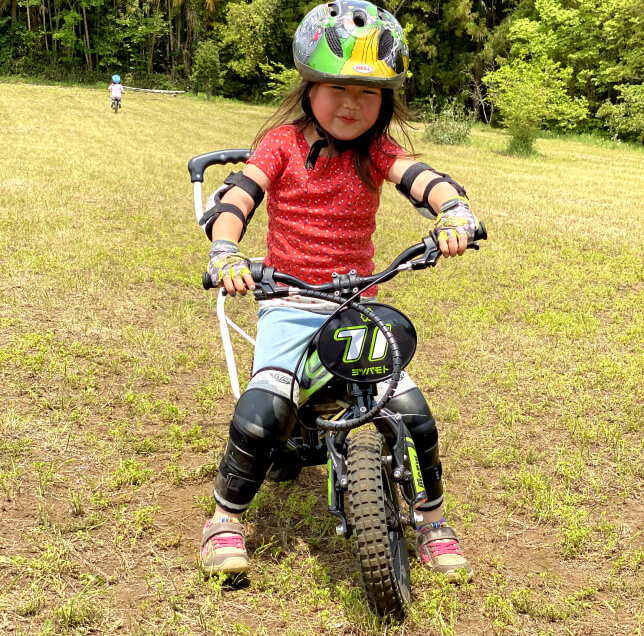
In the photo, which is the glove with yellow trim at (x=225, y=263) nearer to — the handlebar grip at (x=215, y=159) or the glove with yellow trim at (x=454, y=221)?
the glove with yellow trim at (x=454, y=221)

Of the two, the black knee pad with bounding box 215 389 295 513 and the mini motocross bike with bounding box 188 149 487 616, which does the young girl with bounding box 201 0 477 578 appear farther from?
the mini motocross bike with bounding box 188 149 487 616

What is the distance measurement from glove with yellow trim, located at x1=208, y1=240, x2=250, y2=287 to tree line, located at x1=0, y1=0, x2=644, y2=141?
23.6 meters

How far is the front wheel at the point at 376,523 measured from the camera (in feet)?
8.23

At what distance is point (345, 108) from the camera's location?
2984 millimetres

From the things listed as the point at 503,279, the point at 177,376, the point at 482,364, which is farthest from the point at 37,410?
the point at 503,279

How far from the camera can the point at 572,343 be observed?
20.3 ft

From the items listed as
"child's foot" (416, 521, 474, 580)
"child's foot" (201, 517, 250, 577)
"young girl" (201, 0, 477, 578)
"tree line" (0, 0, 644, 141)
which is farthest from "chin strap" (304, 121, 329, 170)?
"tree line" (0, 0, 644, 141)

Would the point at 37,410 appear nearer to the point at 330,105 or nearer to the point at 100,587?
the point at 100,587

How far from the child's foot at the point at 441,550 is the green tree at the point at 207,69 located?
3886 cm

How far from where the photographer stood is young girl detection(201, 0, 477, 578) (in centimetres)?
286

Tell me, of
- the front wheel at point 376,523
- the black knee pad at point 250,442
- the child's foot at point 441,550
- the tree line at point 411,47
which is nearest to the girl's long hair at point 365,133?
the black knee pad at point 250,442

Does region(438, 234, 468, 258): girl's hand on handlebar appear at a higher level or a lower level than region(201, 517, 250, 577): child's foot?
higher

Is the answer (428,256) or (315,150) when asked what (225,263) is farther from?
(315,150)

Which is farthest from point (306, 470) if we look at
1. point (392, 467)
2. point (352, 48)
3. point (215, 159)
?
point (352, 48)
